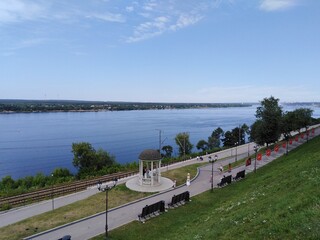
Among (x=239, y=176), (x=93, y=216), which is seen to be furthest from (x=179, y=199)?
(x=239, y=176)

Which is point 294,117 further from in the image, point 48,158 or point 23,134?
point 23,134

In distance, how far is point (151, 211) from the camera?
1656cm

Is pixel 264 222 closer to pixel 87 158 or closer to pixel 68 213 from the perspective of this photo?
pixel 68 213

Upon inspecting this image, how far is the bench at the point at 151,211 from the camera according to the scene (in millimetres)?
15984

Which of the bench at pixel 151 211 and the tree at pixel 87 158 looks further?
the tree at pixel 87 158

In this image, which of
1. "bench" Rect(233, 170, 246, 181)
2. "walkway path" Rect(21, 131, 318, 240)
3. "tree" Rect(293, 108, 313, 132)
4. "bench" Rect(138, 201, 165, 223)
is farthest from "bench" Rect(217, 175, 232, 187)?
"tree" Rect(293, 108, 313, 132)

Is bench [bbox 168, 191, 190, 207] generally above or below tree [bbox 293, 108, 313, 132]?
below

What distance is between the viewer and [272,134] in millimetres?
38094

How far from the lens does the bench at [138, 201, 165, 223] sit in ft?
52.4

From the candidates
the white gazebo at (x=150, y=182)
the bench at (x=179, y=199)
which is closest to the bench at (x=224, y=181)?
the white gazebo at (x=150, y=182)

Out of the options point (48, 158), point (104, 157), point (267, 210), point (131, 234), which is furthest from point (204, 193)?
point (48, 158)

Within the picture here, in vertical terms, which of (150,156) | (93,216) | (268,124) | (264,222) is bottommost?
(93,216)

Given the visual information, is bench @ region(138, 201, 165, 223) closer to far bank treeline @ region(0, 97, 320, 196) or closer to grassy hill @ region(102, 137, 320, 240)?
grassy hill @ region(102, 137, 320, 240)

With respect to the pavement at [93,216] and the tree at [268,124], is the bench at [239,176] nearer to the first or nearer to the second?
the pavement at [93,216]
